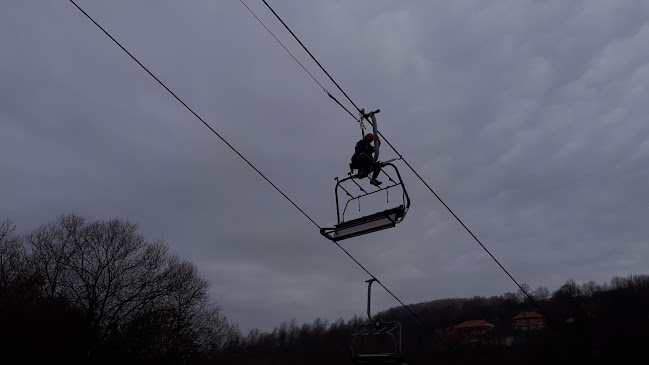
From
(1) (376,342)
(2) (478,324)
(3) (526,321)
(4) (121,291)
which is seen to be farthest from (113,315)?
(3) (526,321)

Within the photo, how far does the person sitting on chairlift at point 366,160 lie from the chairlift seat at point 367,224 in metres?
1.31

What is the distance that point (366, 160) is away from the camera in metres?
9.30

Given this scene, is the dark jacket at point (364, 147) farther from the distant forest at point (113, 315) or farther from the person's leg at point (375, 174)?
the distant forest at point (113, 315)

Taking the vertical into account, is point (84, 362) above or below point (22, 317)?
below

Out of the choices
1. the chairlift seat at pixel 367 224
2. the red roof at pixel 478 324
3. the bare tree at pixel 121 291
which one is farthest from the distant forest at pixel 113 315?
the red roof at pixel 478 324

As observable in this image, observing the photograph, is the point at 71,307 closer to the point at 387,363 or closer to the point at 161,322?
the point at 161,322

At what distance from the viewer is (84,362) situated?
35625mm

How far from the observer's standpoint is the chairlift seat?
789 cm

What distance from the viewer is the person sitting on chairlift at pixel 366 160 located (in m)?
9.30

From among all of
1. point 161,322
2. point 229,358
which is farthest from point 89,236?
point 229,358

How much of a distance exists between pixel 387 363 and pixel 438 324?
58.9m

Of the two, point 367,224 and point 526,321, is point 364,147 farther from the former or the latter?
point 526,321

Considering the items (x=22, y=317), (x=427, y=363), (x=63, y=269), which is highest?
(x=63, y=269)

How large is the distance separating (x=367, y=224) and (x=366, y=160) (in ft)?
4.88
